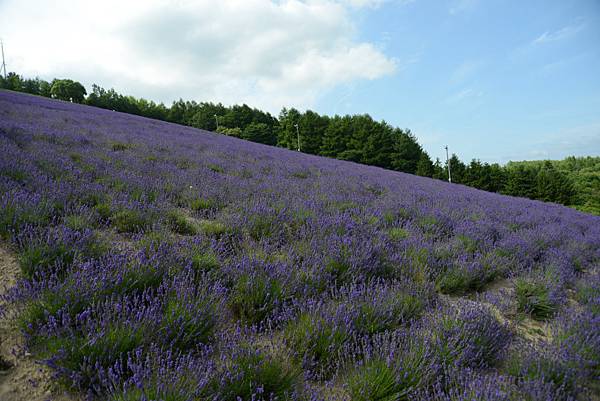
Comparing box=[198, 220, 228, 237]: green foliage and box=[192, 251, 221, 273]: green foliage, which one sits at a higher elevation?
box=[198, 220, 228, 237]: green foliage

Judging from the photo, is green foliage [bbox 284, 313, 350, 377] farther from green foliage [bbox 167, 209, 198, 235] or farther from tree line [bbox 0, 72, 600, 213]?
tree line [bbox 0, 72, 600, 213]

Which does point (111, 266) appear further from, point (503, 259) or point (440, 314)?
point (503, 259)

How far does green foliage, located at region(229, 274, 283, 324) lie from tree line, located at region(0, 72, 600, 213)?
3683 cm

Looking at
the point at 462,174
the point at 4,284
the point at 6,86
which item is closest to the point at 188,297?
the point at 4,284

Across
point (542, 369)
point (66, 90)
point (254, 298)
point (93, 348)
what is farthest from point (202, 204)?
point (66, 90)

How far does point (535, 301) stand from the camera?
2586 mm

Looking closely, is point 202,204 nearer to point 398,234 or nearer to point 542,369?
point 398,234

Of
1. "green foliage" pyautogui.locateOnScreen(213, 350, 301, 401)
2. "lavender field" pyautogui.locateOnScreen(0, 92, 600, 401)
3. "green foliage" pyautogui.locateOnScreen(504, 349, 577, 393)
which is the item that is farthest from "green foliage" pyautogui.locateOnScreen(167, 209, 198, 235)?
"green foliage" pyautogui.locateOnScreen(504, 349, 577, 393)

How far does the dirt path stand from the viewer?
4.05 ft

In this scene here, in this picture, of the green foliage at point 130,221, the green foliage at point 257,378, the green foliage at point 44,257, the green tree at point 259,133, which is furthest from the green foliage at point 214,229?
the green tree at point 259,133

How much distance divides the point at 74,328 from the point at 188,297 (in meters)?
0.54

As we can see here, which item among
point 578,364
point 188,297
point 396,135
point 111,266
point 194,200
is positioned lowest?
point 578,364

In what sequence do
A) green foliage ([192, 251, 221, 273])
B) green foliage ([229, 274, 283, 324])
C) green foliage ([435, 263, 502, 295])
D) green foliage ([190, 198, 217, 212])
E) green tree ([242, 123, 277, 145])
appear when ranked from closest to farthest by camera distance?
green foliage ([229, 274, 283, 324]) < green foliage ([192, 251, 221, 273]) < green foliage ([435, 263, 502, 295]) < green foliage ([190, 198, 217, 212]) < green tree ([242, 123, 277, 145])

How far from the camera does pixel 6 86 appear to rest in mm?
36156
